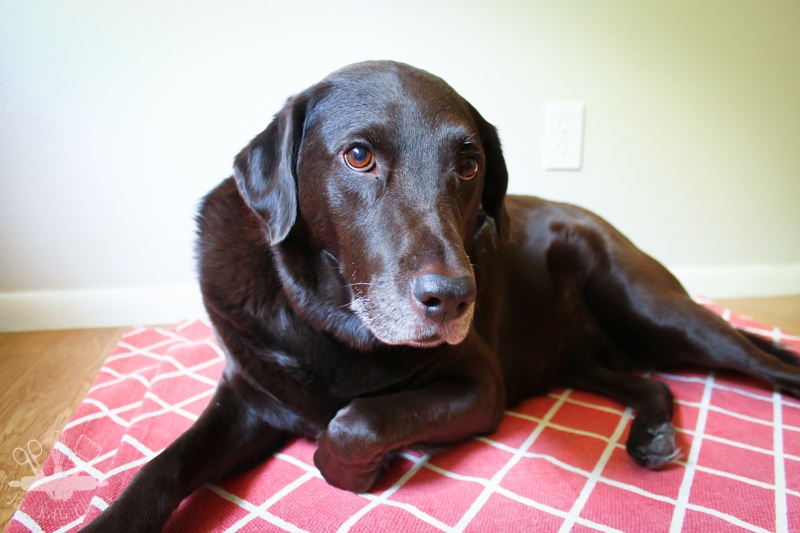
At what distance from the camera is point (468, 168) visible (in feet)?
3.06

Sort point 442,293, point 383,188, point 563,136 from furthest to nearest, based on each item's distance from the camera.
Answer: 1. point 563,136
2. point 383,188
3. point 442,293

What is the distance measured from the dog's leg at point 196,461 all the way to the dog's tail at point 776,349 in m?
1.28

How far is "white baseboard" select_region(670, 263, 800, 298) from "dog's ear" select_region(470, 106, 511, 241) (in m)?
1.47

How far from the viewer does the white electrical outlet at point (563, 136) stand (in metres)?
1.96

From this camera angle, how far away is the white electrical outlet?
1964 mm

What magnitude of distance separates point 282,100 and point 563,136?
1.10 metres

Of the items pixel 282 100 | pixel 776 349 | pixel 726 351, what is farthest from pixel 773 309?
pixel 282 100

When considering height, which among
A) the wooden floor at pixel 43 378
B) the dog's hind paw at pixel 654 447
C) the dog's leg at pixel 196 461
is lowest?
the wooden floor at pixel 43 378

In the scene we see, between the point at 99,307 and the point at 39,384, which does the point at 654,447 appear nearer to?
the point at 39,384

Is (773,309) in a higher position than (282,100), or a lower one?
lower

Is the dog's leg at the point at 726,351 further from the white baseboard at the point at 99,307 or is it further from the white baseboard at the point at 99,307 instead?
the white baseboard at the point at 99,307

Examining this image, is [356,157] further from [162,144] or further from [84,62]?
[84,62]

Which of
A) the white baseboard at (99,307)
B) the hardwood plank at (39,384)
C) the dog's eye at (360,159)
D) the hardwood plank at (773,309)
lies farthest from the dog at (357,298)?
the white baseboard at (99,307)

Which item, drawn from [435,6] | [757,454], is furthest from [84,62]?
[757,454]
